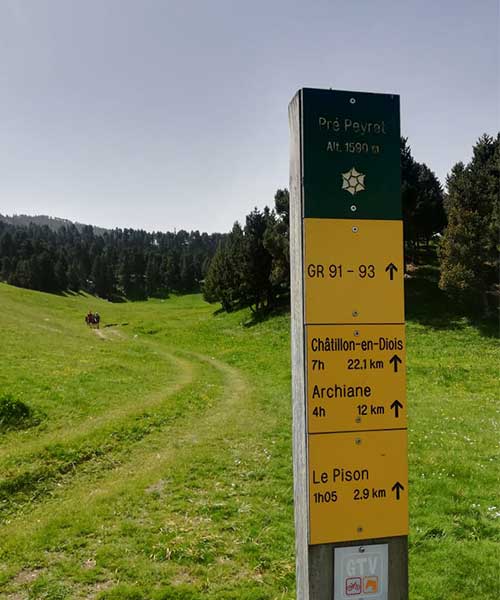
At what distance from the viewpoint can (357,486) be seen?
3.91 meters

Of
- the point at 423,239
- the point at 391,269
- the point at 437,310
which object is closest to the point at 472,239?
the point at 437,310

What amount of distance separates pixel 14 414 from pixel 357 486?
14.1 metres

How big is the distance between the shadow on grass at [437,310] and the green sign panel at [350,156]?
35.8 meters

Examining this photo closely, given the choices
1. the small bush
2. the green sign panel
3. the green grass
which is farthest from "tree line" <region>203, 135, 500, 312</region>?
the green sign panel

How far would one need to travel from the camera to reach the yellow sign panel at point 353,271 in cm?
393

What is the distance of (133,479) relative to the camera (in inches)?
456

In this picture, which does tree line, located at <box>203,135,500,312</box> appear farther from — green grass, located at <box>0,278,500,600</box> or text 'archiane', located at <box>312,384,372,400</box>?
text 'archiane', located at <box>312,384,372,400</box>

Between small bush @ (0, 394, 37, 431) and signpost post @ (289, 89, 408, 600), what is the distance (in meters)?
13.3

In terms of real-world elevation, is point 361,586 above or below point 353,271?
below

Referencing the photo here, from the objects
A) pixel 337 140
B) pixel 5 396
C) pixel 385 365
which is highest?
pixel 337 140

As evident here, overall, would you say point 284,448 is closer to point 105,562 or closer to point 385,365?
point 105,562

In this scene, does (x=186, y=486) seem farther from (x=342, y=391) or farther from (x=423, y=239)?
(x=423, y=239)

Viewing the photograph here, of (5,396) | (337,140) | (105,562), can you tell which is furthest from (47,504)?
(337,140)

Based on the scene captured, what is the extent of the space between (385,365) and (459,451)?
1139cm
